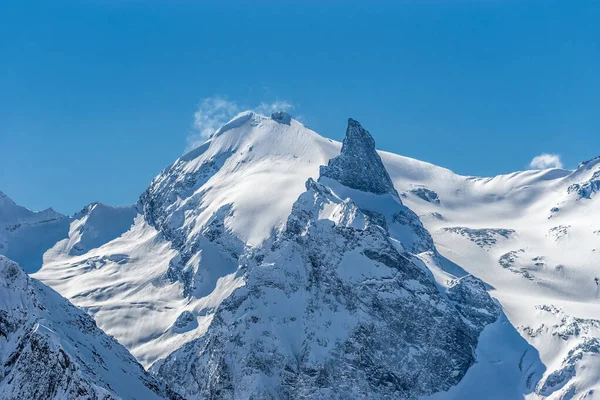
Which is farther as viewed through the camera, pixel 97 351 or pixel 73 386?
pixel 97 351

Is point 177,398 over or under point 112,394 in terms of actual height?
over

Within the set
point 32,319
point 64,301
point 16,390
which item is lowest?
point 16,390

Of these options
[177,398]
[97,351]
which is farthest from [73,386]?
[177,398]

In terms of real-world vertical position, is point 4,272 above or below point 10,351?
above

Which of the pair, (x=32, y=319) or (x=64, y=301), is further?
(x=64, y=301)

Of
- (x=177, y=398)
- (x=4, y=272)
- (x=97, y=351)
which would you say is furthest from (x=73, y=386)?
(x=177, y=398)

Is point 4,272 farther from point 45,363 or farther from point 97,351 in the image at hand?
point 97,351

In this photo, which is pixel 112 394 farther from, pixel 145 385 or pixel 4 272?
pixel 145 385

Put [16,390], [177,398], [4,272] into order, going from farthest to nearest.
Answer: [177,398] → [4,272] → [16,390]

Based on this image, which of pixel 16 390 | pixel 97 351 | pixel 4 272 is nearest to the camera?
pixel 16 390
